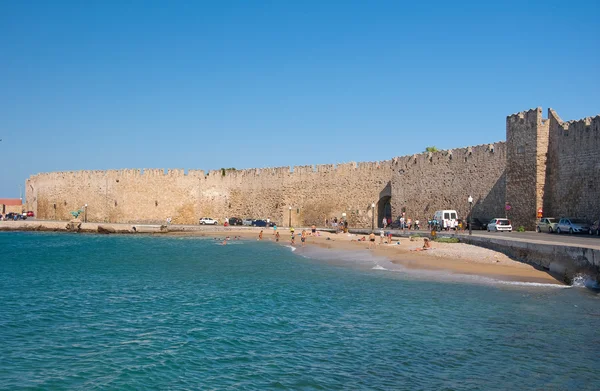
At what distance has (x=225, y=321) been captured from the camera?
12.0m

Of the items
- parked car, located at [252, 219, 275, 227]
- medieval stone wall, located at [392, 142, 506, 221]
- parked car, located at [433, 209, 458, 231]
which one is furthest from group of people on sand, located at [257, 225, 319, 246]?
parked car, located at [433, 209, 458, 231]

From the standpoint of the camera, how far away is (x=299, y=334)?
1067 centimetres

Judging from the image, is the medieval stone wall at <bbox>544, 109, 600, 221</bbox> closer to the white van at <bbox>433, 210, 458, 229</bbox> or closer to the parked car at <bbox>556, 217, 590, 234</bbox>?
the parked car at <bbox>556, 217, 590, 234</bbox>

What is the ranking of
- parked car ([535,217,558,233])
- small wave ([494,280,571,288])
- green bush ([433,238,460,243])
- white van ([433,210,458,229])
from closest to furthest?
small wave ([494,280,571,288]) → parked car ([535,217,558,233]) → green bush ([433,238,460,243]) → white van ([433,210,458,229])

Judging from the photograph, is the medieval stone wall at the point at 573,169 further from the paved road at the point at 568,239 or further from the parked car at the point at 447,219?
the parked car at the point at 447,219

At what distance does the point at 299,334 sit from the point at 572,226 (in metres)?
15.8

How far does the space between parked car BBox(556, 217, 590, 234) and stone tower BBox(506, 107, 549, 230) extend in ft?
6.35

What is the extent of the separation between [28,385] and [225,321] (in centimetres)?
442

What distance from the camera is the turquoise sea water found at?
8.20 metres

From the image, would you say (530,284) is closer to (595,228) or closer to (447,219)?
(595,228)

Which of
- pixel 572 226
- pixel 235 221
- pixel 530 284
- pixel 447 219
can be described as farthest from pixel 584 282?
pixel 235 221

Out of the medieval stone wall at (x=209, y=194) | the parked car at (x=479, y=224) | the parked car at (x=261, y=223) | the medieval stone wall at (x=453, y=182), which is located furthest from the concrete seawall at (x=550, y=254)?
the parked car at (x=261, y=223)

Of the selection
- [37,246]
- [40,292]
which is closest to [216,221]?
[37,246]

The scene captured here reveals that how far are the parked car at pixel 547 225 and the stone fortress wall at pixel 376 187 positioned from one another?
60 centimetres
